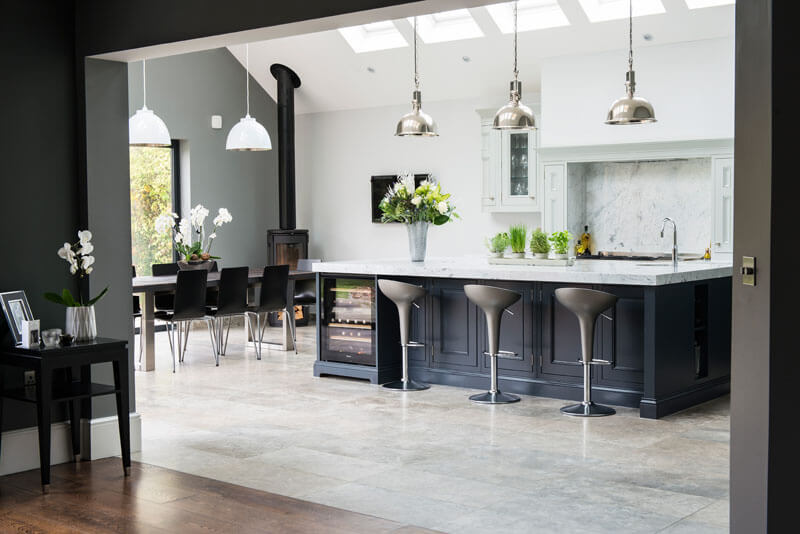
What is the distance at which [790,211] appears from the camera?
2779 mm

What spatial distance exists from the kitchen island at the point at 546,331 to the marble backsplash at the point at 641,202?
257cm

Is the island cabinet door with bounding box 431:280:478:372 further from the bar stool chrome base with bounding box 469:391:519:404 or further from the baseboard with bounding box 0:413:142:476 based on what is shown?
the baseboard with bounding box 0:413:142:476

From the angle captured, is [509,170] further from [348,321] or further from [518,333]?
[518,333]

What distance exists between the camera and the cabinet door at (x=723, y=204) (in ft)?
29.4

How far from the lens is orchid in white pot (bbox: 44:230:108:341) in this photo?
4867 millimetres

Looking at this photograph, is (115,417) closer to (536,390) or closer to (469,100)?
(536,390)

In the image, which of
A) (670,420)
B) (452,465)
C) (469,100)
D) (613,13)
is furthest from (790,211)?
(469,100)

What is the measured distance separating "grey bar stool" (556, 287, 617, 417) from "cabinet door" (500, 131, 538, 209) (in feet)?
13.4

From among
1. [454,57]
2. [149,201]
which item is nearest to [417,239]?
[454,57]

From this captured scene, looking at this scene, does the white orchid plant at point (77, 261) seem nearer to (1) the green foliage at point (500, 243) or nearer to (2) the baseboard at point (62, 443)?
(2) the baseboard at point (62, 443)

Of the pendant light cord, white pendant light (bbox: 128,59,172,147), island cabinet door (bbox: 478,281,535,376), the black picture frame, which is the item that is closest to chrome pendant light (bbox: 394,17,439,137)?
island cabinet door (bbox: 478,281,535,376)

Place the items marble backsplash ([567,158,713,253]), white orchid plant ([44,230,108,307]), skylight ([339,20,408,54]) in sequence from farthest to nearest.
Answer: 1. skylight ([339,20,408,54])
2. marble backsplash ([567,158,713,253])
3. white orchid plant ([44,230,108,307])

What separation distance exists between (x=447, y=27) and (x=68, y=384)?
6.56 meters

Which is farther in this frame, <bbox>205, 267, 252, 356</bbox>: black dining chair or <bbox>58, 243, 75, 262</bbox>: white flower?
<bbox>205, 267, 252, 356</bbox>: black dining chair
